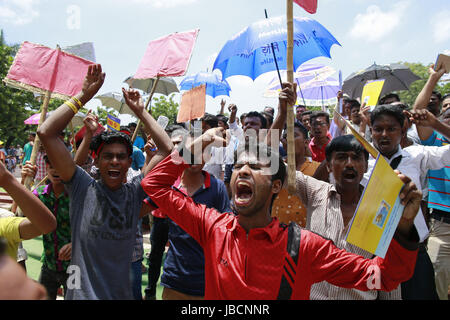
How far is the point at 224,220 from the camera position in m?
1.98

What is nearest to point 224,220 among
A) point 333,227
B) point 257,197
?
point 257,197

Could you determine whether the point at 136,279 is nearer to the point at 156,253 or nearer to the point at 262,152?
the point at 156,253

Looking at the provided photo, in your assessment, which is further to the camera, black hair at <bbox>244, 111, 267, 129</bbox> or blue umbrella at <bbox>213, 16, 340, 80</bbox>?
black hair at <bbox>244, 111, 267, 129</bbox>

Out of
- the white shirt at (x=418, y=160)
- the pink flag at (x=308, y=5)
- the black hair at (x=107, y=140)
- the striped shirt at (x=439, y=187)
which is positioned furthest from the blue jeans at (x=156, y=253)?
the striped shirt at (x=439, y=187)

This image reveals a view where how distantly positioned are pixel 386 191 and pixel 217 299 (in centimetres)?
96

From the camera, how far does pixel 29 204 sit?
5.99 feet

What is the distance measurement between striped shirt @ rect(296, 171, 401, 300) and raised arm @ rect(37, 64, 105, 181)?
155 centimetres

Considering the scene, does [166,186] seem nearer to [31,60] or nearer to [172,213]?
[172,213]

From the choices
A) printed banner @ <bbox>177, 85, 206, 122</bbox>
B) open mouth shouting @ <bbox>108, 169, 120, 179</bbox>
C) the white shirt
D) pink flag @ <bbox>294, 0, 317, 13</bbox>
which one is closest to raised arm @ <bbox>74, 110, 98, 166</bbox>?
open mouth shouting @ <bbox>108, 169, 120, 179</bbox>

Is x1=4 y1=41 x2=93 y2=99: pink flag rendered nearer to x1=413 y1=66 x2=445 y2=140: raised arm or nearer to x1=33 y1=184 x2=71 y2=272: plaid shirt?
x1=33 y1=184 x2=71 y2=272: plaid shirt

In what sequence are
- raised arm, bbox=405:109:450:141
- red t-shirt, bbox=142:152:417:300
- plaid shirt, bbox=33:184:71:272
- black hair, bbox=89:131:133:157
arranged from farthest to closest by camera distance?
plaid shirt, bbox=33:184:71:272
black hair, bbox=89:131:133:157
raised arm, bbox=405:109:450:141
red t-shirt, bbox=142:152:417:300

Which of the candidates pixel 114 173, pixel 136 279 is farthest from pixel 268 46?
pixel 136 279

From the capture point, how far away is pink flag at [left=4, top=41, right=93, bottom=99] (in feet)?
10.5

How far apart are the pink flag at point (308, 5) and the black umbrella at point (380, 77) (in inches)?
193
